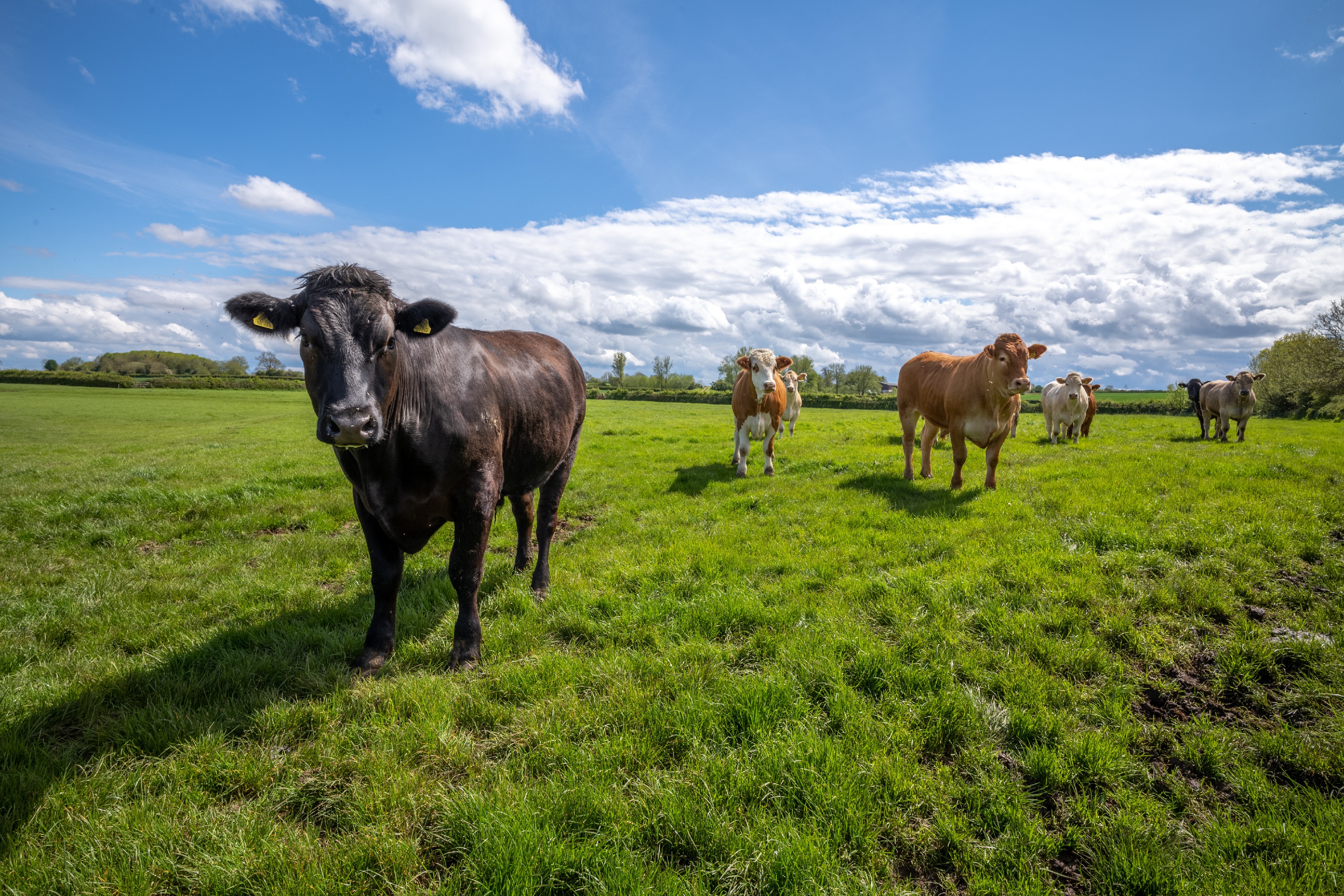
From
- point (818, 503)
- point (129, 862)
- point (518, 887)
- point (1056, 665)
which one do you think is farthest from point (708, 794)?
point (818, 503)

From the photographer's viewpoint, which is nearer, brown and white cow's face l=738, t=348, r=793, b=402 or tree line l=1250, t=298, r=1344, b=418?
brown and white cow's face l=738, t=348, r=793, b=402

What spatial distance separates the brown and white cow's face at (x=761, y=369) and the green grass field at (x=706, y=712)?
409cm

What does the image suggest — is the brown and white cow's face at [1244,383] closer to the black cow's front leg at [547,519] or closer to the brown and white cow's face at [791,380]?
the brown and white cow's face at [791,380]

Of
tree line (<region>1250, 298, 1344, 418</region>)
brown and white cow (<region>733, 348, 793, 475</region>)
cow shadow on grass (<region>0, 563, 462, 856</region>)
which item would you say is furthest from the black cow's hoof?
tree line (<region>1250, 298, 1344, 418</region>)

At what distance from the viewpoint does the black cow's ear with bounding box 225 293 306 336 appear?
138 inches

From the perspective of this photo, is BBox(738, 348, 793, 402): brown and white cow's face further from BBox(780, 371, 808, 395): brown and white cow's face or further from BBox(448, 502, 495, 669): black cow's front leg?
BBox(448, 502, 495, 669): black cow's front leg

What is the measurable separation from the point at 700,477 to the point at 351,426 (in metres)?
8.42

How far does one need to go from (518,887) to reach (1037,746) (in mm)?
2733

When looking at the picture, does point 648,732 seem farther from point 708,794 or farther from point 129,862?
point 129,862

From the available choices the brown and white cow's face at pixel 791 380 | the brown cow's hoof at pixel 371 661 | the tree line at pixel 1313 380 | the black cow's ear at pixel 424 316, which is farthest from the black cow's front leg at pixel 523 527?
the tree line at pixel 1313 380

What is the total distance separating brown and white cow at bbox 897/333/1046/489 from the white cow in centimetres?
770

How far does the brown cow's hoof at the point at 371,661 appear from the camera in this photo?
12.8 feet

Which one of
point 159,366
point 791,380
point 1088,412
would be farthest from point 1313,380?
point 159,366

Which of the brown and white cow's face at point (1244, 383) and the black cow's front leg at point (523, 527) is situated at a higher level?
the brown and white cow's face at point (1244, 383)
